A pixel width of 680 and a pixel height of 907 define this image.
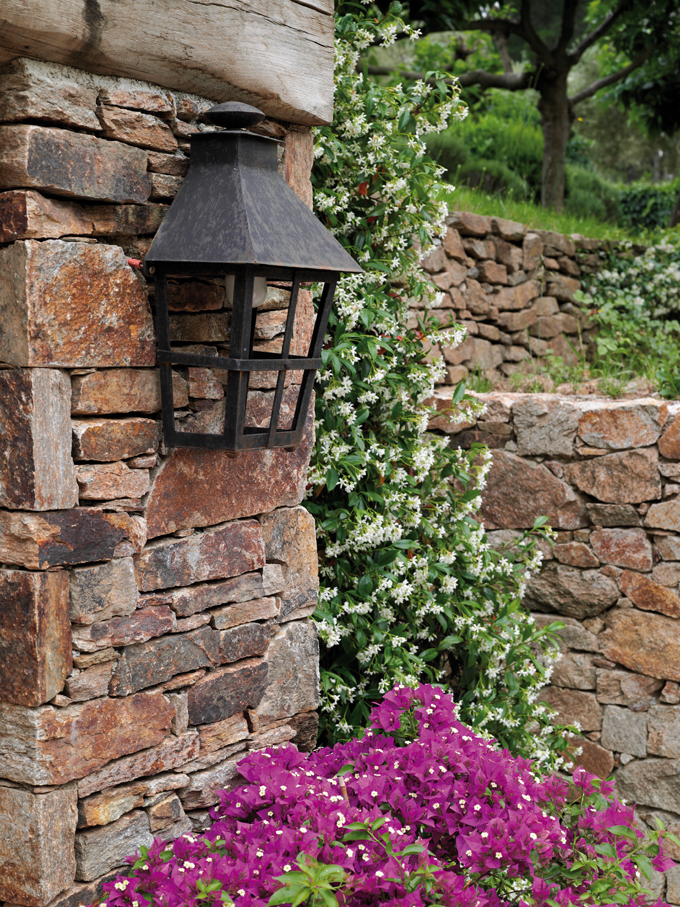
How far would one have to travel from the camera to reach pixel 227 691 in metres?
1.99

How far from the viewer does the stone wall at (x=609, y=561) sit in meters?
3.30

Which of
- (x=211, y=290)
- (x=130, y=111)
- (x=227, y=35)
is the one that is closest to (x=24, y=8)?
(x=130, y=111)

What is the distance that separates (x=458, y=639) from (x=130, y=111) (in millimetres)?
1952

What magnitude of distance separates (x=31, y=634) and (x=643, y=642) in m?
2.68

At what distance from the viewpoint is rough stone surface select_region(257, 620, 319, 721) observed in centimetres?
213

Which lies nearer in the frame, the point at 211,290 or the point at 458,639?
the point at 211,290

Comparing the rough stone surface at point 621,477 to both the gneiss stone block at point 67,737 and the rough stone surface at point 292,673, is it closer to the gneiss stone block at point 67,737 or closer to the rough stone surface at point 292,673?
the rough stone surface at point 292,673

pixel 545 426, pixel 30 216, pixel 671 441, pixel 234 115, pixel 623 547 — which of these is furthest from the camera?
pixel 545 426

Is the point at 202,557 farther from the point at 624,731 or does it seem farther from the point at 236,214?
the point at 624,731

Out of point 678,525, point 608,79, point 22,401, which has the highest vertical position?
point 608,79

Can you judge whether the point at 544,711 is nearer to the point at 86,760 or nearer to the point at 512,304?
the point at 86,760

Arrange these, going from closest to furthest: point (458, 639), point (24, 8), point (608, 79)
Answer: point (24, 8), point (458, 639), point (608, 79)

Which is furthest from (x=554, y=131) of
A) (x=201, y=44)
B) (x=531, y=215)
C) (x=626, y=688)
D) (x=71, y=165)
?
(x=71, y=165)

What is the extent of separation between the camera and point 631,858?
1.86 m
